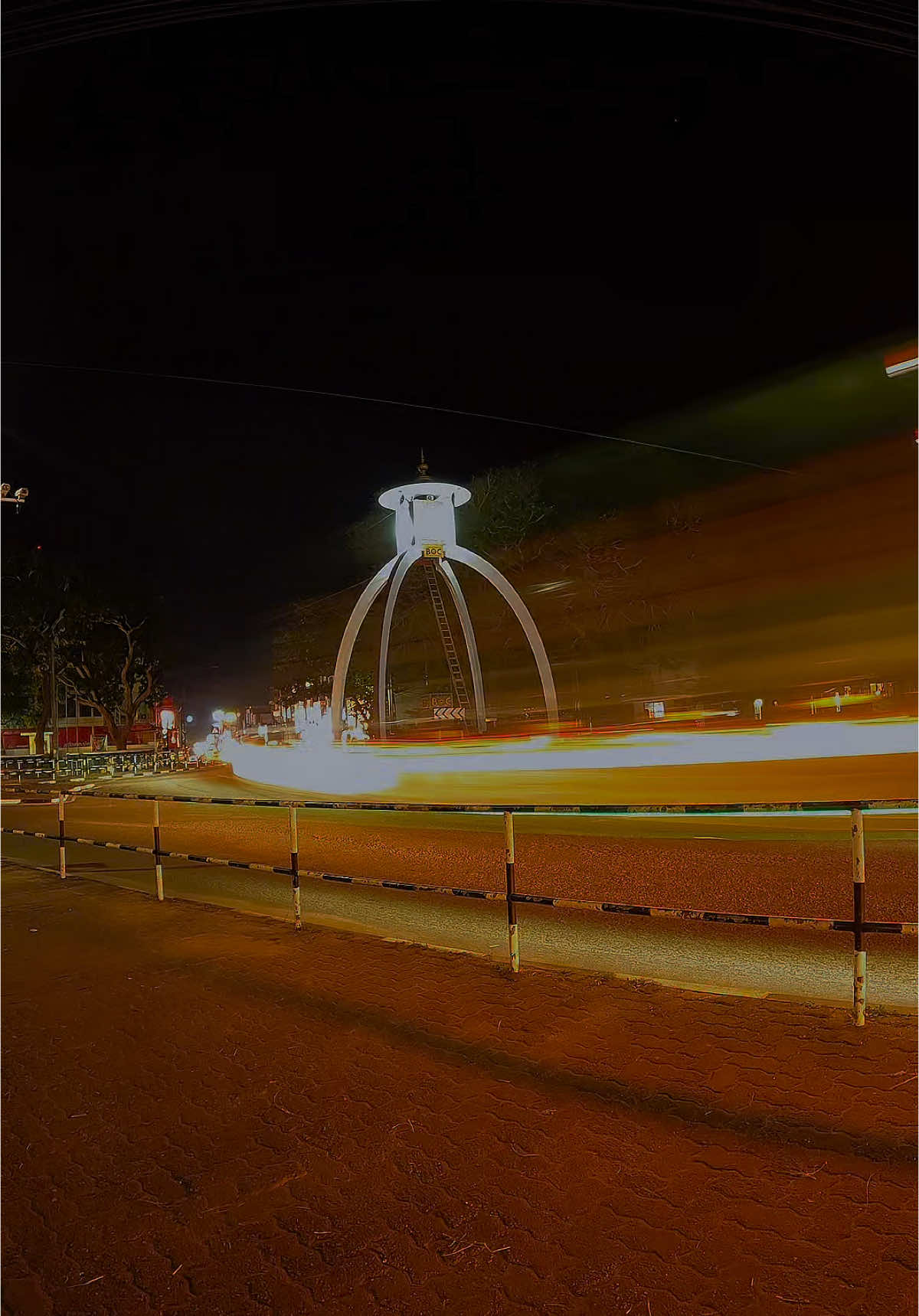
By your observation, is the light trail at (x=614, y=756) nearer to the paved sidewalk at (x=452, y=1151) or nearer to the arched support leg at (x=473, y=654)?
the arched support leg at (x=473, y=654)

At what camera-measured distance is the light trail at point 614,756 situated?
19625mm

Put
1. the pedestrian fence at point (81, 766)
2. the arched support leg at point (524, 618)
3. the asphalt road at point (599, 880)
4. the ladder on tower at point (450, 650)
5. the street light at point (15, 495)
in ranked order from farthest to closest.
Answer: the ladder on tower at point (450, 650), the arched support leg at point (524, 618), the pedestrian fence at point (81, 766), the street light at point (15, 495), the asphalt road at point (599, 880)

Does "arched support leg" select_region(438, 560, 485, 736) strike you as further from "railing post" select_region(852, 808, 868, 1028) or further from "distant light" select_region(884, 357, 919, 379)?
"railing post" select_region(852, 808, 868, 1028)

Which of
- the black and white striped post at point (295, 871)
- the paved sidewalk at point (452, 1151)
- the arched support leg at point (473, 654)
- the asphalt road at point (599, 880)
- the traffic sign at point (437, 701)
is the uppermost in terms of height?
the arched support leg at point (473, 654)

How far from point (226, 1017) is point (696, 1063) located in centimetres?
279

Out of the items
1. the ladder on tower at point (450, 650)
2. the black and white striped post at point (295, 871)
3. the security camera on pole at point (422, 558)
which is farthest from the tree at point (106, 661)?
the black and white striped post at point (295, 871)

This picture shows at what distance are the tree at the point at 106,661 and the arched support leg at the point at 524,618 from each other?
2769cm

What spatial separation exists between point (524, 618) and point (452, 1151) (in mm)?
26297

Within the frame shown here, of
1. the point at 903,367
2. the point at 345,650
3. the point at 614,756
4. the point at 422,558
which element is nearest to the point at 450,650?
the point at 422,558

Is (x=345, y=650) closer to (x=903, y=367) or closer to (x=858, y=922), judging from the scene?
(x=903, y=367)

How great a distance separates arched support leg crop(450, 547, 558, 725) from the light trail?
695 centimetres

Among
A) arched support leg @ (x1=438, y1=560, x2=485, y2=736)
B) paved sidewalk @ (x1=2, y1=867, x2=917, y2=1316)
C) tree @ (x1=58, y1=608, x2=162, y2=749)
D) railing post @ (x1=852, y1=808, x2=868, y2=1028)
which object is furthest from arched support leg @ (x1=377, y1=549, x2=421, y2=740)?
railing post @ (x1=852, y1=808, x2=868, y2=1028)

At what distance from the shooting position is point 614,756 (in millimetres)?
20266

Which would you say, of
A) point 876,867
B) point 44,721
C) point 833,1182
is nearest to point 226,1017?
point 833,1182
